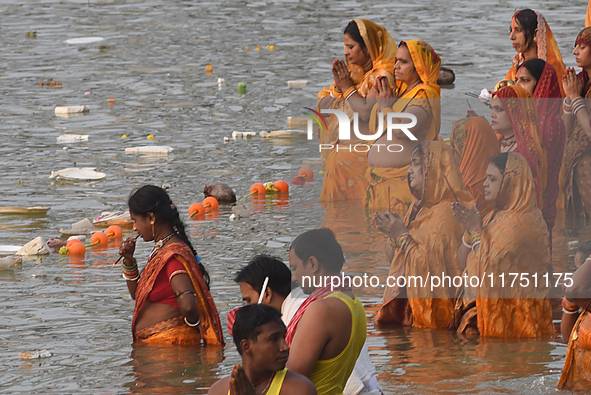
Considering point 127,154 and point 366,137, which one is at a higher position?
point 366,137

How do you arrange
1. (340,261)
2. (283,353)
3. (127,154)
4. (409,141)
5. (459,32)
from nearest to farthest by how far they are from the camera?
1. (283,353)
2. (340,261)
3. (409,141)
4. (127,154)
5. (459,32)

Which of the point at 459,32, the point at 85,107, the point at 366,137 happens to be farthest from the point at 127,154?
the point at 459,32

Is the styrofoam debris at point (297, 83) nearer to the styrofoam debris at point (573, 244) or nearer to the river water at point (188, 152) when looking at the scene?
the river water at point (188, 152)

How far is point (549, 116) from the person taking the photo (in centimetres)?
765

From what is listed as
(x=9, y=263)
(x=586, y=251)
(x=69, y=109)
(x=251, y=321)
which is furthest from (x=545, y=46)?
(x=69, y=109)

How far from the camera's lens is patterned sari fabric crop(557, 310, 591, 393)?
5.45 m

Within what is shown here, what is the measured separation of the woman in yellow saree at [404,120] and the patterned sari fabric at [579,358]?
2.20 meters

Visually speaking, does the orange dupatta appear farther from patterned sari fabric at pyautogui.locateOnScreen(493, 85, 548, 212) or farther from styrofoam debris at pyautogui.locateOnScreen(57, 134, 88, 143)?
styrofoam debris at pyautogui.locateOnScreen(57, 134, 88, 143)

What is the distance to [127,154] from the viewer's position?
44.3 feet

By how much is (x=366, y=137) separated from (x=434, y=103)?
626mm

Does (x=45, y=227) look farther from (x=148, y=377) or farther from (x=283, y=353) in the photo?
(x=283, y=353)

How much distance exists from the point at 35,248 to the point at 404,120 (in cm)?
385

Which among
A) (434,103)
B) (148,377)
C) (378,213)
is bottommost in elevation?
(148,377)

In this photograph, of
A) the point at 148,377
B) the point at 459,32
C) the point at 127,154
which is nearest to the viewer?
the point at 148,377
